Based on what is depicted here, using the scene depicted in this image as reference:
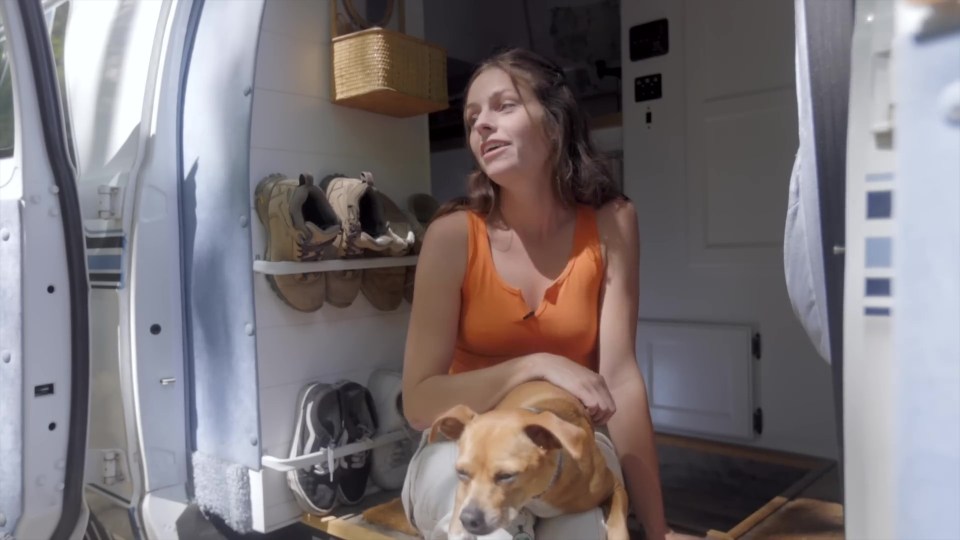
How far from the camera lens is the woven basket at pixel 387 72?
1.50 m

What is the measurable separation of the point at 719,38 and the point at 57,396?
1.86 metres

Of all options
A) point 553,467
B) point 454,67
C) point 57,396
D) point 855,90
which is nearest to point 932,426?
point 855,90

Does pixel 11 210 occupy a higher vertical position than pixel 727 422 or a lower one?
higher

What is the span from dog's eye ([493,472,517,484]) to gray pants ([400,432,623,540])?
0.07m

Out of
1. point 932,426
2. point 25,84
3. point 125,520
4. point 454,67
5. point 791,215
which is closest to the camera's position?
point 932,426

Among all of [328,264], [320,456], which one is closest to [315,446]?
[320,456]

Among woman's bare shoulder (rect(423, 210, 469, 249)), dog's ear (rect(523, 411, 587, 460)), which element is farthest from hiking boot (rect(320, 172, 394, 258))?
dog's ear (rect(523, 411, 587, 460))

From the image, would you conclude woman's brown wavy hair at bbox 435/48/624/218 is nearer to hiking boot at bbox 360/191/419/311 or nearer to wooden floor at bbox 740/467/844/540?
hiking boot at bbox 360/191/419/311

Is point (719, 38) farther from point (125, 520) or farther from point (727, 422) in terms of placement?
point (125, 520)

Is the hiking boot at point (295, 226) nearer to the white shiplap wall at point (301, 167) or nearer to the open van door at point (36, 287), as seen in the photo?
the white shiplap wall at point (301, 167)

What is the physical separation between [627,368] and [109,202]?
3.96 feet

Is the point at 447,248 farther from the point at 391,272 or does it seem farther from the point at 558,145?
the point at 391,272

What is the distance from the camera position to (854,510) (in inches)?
21.0

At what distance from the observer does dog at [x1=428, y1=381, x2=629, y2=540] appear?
2.42ft
